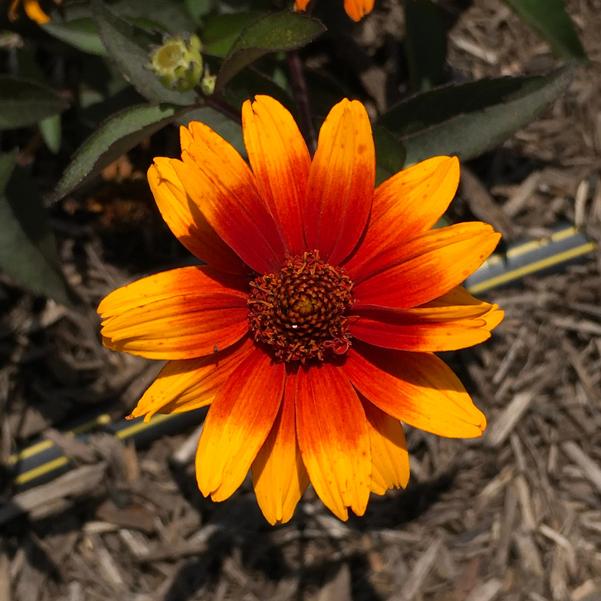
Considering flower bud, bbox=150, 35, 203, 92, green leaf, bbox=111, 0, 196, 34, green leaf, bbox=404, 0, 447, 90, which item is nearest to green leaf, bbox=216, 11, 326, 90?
flower bud, bbox=150, 35, 203, 92

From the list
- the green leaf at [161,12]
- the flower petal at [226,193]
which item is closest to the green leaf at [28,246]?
the green leaf at [161,12]

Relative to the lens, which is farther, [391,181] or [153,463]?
[153,463]

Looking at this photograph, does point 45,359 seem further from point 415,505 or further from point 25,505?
point 415,505

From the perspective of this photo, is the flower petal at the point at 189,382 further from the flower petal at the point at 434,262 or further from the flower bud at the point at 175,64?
the flower bud at the point at 175,64

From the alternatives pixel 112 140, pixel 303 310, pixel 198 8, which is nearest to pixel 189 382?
pixel 303 310

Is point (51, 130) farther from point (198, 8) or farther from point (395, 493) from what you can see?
point (395, 493)

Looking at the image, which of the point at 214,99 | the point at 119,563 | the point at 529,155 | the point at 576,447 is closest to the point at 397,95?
the point at 529,155

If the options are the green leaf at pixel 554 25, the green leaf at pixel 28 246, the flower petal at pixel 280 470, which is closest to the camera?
the flower petal at pixel 280 470
